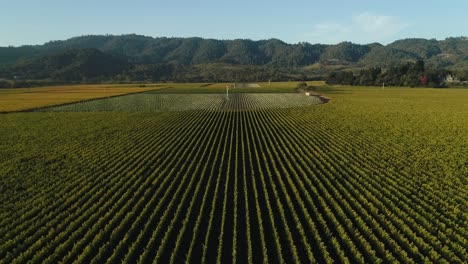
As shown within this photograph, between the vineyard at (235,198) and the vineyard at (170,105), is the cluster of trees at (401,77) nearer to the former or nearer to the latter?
the vineyard at (170,105)

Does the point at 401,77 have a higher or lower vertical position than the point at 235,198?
higher

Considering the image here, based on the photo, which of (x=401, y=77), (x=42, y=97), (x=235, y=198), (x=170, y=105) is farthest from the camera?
(x=401, y=77)

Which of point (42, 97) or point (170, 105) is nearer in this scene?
point (170, 105)

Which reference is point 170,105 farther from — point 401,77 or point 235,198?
point 401,77

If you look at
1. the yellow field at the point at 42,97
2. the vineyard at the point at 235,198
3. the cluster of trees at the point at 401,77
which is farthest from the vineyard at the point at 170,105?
the cluster of trees at the point at 401,77

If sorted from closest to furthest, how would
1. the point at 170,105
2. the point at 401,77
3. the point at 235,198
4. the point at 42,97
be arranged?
the point at 235,198
the point at 170,105
the point at 42,97
the point at 401,77

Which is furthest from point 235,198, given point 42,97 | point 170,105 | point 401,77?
point 401,77
